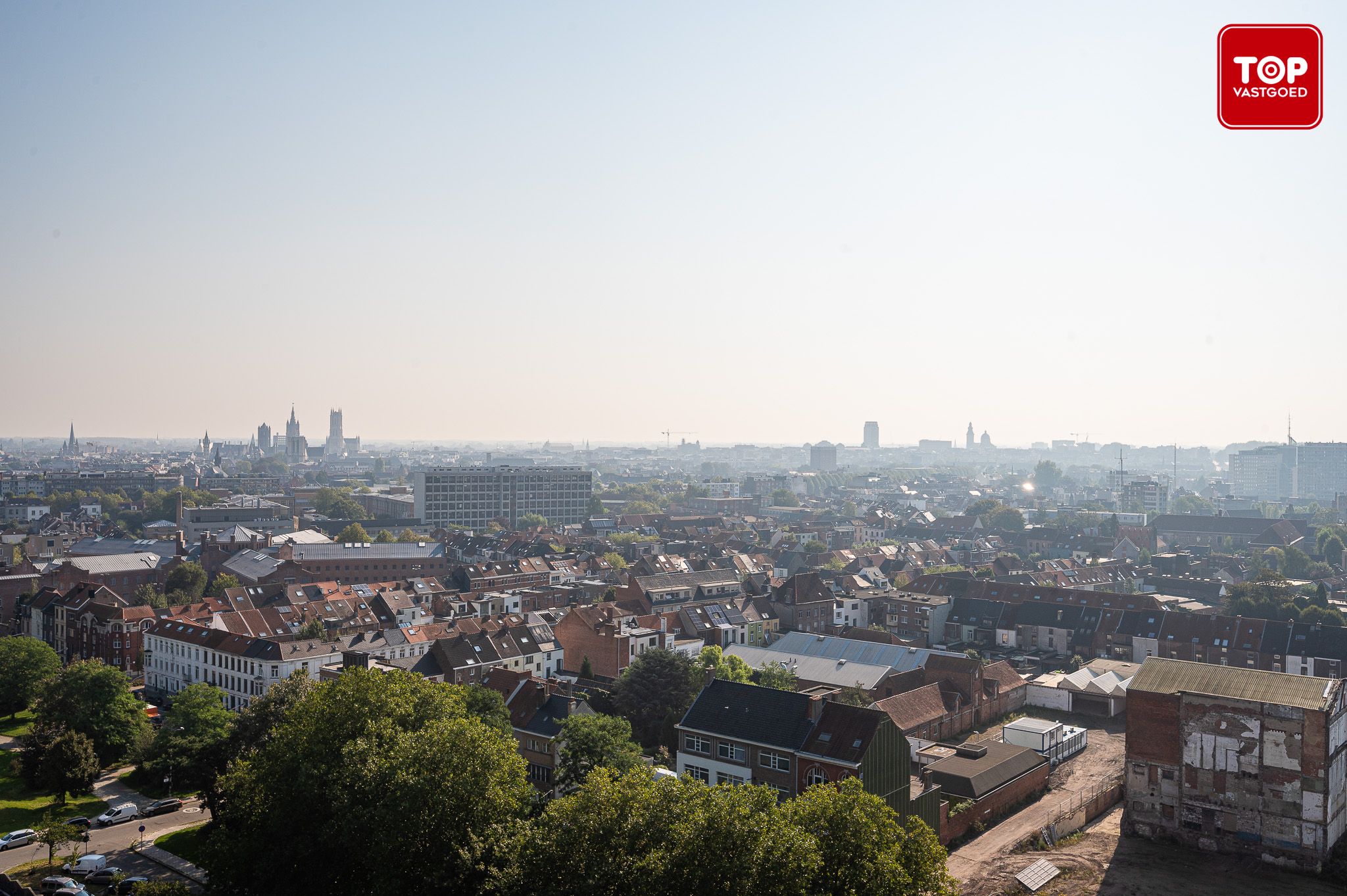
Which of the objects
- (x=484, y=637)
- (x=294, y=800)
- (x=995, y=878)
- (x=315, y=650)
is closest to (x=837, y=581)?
(x=484, y=637)

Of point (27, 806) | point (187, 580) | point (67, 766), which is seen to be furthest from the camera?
point (187, 580)

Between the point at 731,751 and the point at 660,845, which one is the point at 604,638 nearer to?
the point at 731,751

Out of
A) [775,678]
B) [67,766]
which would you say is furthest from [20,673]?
[775,678]

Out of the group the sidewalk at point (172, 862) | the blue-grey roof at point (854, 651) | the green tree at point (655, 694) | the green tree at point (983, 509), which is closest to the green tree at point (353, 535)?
the blue-grey roof at point (854, 651)

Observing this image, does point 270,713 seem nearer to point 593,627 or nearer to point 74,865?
point 74,865

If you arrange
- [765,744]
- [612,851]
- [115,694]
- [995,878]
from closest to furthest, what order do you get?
[612,851]
[995,878]
[765,744]
[115,694]

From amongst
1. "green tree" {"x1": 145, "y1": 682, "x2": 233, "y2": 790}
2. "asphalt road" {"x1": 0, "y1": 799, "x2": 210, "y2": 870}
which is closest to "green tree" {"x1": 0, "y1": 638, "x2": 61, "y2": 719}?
"green tree" {"x1": 145, "y1": 682, "x2": 233, "y2": 790}

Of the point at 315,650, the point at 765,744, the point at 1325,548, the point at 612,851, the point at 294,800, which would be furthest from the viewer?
the point at 1325,548
